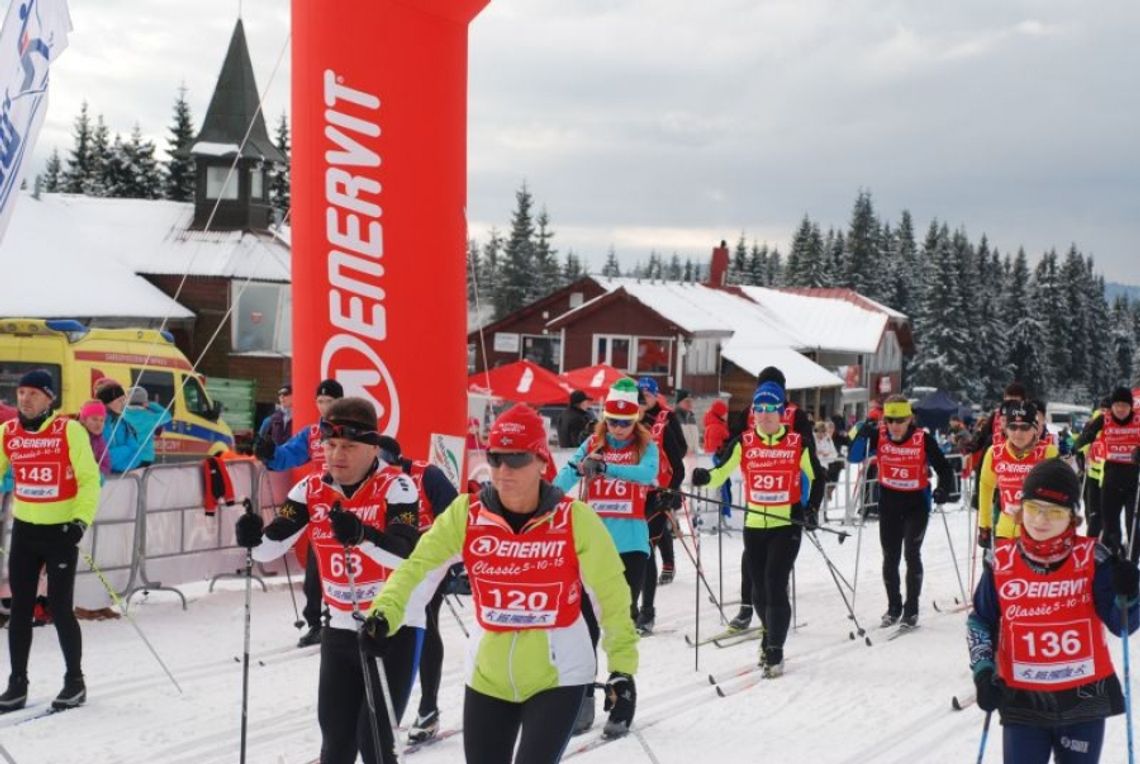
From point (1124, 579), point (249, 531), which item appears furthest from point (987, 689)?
point (249, 531)

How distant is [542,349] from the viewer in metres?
49.9

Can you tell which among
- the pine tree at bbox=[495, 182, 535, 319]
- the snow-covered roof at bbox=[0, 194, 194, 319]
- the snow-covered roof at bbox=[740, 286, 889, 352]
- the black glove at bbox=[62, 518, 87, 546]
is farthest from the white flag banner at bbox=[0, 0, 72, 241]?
the pine tree at bbox=[495, 182, 535, 319]

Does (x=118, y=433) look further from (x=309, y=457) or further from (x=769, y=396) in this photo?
(x=769, y=396)

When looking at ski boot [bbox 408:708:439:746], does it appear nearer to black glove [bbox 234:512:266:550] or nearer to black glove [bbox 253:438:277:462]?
black glove [bbox 234:512:266:550]

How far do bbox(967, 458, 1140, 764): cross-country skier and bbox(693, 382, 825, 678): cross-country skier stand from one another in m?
3.39

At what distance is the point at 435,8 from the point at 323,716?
293 inches

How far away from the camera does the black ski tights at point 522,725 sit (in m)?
4.00

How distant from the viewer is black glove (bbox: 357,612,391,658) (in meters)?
4.00

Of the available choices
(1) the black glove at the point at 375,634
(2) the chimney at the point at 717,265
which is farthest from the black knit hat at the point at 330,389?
(2) the chimney at the point at 717,265

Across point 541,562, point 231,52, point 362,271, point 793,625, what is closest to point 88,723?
point 541,562

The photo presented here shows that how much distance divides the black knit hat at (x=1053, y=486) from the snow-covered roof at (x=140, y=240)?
27.7m

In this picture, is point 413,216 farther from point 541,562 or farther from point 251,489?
point 541,562

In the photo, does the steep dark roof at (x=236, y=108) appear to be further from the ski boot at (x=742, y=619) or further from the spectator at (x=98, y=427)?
the ski boot at (x=742, y=619)

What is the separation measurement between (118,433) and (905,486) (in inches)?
244
